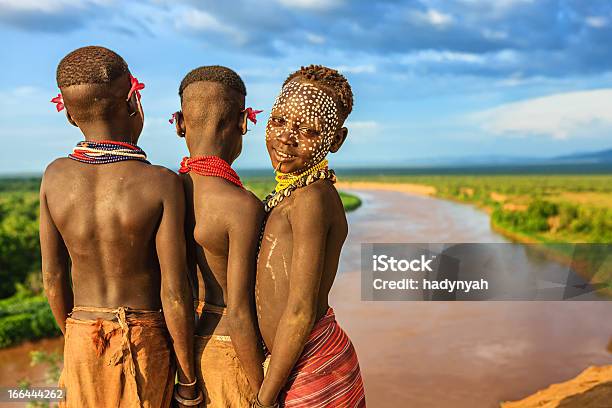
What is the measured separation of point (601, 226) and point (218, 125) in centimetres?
2549

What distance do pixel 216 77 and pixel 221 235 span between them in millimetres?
713

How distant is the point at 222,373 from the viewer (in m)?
2.52

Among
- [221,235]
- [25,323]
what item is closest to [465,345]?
[25,323]

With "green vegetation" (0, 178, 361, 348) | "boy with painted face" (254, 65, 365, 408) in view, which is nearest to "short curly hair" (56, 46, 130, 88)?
"boy with painted face" (254, 65, 365, 408)

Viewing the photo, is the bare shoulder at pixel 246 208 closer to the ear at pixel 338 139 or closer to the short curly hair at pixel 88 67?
the ear at pixel 338 139

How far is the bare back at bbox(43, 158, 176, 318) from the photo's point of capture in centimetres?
247

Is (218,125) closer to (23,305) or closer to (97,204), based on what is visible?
(97,204)

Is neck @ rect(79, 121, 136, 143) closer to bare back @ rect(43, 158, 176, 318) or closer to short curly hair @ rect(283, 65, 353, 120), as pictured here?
bare back @ rect(43, 158, 176, 318)

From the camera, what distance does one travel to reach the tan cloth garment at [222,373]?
8.18 feet

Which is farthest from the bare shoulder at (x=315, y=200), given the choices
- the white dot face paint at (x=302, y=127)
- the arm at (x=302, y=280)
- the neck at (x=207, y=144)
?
the neck at (x=207, y=144)

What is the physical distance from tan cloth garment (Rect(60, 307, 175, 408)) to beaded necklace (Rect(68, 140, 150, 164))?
2.09 ft

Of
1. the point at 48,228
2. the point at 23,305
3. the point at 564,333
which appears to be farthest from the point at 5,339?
the point at 564,333

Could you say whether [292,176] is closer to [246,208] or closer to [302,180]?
[302,180]

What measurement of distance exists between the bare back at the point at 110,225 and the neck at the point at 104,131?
0.13m
